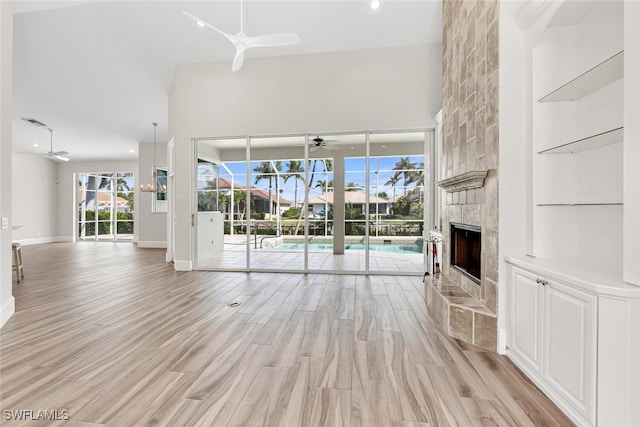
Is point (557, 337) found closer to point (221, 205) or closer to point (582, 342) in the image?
point (582, 342)

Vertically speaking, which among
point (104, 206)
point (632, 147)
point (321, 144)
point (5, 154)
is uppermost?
point (321, 144)

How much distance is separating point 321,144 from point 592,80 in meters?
4.13

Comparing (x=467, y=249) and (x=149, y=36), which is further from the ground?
(x=149, y=36)

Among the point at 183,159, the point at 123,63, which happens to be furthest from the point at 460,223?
the point at 123,63

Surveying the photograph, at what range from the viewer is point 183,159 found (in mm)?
5707

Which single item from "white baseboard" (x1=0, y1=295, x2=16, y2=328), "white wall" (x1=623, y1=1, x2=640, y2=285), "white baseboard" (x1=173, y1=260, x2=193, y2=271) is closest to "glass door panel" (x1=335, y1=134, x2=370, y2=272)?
"white baseboard" (x1=173, y1=260, x2=193, y2=271)

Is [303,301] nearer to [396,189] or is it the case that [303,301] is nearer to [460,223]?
[460,223]

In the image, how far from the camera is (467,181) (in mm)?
2852

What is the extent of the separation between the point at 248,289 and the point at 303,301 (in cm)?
105

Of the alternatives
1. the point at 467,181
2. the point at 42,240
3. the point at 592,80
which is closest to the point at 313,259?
the point at 467,181

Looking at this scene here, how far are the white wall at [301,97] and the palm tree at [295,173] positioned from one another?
2.25 ft

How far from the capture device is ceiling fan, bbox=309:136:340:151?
561 cm

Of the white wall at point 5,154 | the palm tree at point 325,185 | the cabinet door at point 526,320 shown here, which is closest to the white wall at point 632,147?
the cabinet door at point 526,320

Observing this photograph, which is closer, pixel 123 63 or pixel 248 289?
pixel 248 289
